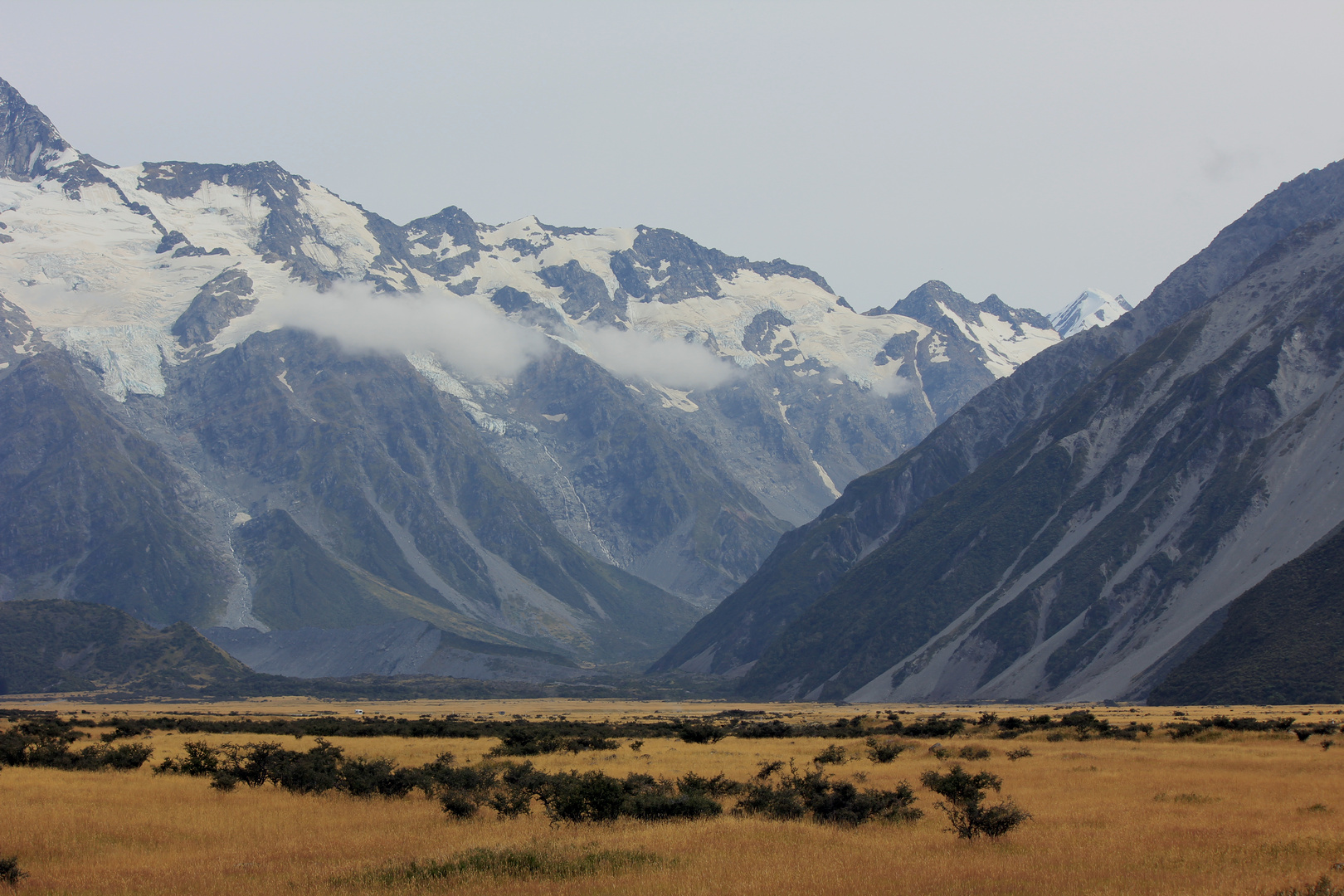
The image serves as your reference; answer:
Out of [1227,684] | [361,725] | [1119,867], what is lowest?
[1227,684]

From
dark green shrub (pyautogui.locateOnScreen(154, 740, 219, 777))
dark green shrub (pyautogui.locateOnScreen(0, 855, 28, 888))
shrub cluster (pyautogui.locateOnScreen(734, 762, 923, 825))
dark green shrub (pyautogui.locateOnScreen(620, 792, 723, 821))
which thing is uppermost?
dark green shrub (pyautogui.locateOnScreen(0, 855, 28, 888))

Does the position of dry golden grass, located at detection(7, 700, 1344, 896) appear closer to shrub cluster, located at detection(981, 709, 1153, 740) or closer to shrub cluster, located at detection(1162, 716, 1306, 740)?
shrub cluster, located at detection(1162, 716, 1306, 740)

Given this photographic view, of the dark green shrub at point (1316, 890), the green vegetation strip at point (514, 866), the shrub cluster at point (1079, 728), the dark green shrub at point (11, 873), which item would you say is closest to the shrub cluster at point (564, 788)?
the green vegetation strip at point (514, 866)

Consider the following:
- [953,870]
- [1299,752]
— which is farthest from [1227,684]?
[953,870]

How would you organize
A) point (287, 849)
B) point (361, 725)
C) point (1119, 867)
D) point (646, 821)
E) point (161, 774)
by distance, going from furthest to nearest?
point (361, 725) → point (161, 774) → point (646, 821) → point (287, 849) → point (1119, 867)

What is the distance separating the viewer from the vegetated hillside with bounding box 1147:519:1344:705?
473ft

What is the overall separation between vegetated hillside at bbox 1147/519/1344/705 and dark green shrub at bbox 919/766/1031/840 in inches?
4668

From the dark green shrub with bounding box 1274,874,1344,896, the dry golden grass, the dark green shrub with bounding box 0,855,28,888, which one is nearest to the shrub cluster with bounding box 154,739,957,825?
the dry golden grass

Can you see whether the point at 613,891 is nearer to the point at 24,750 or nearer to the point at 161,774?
the point at 161,774

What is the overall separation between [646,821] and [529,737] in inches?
1448

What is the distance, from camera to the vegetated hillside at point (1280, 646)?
144250 millimetres

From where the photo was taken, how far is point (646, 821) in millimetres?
38500

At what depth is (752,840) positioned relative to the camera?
113 feet

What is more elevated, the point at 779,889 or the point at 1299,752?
the point at 779,889
